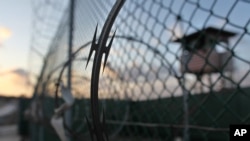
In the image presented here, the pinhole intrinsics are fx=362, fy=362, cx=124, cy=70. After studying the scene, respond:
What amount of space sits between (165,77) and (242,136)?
58cm

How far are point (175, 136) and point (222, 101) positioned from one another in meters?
0.26

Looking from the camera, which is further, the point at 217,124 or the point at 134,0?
the point at 134,0

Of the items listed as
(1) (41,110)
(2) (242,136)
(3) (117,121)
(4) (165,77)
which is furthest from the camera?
(1) (41,110)

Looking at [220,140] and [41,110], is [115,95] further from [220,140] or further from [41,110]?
[41,110]

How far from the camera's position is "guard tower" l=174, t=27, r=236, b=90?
887 mm

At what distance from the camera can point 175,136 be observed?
1.14 metres

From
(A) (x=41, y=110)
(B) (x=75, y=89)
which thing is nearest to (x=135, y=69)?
(B) (x=75, y=89)

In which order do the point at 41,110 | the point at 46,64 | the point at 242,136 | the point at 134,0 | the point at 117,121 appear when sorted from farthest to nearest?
the point at 46,64 → the point at 41,110 → the point at 117,121 → the point at 134,0 → the point at 242,136

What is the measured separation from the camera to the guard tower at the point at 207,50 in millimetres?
887

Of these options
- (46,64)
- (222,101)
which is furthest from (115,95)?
(46,64)

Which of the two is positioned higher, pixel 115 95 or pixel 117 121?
pixel 115 95

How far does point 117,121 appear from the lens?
5.30 ft

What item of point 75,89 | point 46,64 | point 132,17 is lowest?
point 75,89

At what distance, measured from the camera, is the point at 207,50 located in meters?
0.95
